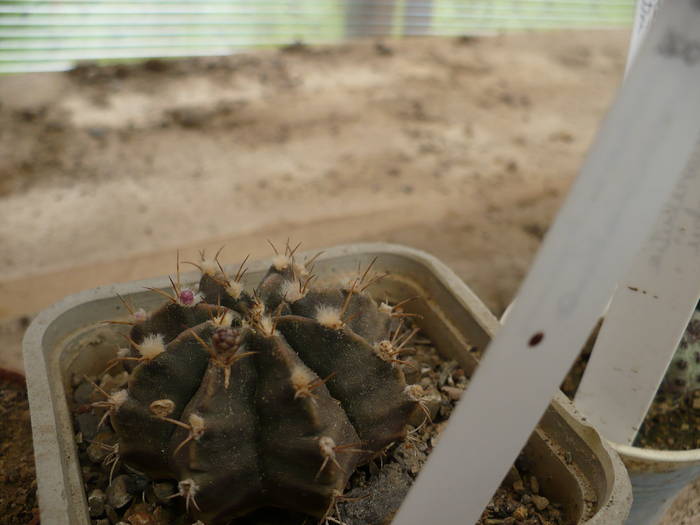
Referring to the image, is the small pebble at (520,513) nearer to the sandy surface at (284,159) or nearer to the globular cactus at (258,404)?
the globular cactus at (258,404)

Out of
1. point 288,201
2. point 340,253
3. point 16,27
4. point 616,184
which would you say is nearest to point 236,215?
point 288,201

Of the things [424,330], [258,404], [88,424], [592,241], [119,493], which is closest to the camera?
[592,241]

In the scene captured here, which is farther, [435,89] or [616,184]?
[435,89]

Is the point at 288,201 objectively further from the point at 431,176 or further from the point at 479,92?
the point at 479,92

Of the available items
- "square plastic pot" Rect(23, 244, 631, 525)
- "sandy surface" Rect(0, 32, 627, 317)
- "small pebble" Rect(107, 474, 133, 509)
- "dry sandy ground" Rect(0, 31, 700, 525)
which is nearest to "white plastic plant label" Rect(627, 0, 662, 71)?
"square plastic pot" Rect(23, 244, 631, 525)

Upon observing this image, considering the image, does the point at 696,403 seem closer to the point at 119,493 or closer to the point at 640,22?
the point at 640,22

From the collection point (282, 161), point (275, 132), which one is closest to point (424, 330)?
point (282, 161)
